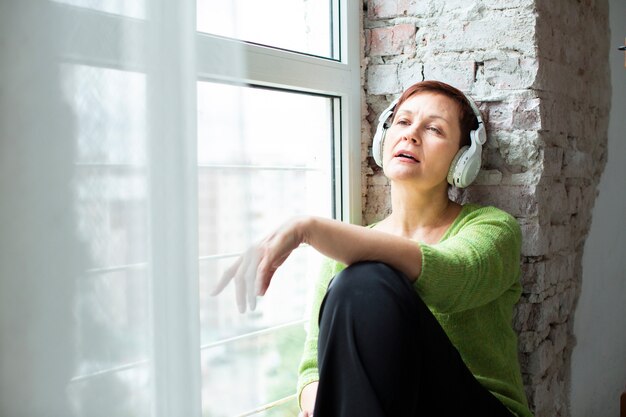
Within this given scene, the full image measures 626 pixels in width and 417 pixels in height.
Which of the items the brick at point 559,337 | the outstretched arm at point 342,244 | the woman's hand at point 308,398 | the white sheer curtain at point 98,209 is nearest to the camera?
the white sheer curtain at point 98,209

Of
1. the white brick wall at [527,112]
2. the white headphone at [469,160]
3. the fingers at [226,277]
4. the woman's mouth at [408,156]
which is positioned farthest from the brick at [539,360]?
the fingers at [226,277]

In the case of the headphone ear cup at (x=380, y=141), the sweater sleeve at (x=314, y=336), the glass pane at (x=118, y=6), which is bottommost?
the sweater sleeve at (x=314, y=336)

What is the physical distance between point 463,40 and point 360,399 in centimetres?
106

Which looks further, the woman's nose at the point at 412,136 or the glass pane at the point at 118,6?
the woman's nose at the point at 412,136

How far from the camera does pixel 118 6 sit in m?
0.96

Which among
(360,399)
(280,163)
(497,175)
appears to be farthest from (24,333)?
(497,175)

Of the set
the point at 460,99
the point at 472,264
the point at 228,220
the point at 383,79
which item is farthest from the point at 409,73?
the point at 228,220

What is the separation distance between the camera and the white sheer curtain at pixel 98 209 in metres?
0.90

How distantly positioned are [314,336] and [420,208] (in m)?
0.41

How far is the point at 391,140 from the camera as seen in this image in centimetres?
161

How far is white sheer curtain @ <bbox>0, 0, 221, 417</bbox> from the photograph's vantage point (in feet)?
2.96

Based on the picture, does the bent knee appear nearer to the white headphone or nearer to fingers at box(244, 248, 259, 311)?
fingers at box(244, 248, 259, 311)

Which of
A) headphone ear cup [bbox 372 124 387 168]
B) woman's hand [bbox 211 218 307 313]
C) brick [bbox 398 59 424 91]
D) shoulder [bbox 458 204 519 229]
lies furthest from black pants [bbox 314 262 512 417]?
brick [bbox 398 59 424 91]

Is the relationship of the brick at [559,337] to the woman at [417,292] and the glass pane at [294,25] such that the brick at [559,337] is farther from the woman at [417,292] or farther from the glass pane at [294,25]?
the glass pane at [294,25]
